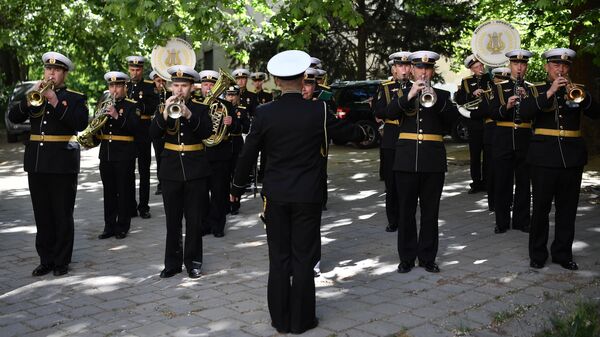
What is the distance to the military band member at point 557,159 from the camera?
7.50 metres

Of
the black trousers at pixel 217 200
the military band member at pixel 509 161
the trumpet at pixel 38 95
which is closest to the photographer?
the trumpet at pixel 38 95

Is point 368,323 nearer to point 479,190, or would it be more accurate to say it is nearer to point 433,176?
point 433,176

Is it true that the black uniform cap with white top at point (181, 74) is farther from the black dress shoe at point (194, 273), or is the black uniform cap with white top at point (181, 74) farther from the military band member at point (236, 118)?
the military band member at point (236, 118)

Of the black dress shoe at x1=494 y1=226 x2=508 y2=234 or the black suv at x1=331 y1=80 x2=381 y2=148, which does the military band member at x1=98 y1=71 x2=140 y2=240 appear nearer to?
the black dress shoe at x1=494 y1=226 x2=508 y2=234

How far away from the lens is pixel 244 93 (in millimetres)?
11984

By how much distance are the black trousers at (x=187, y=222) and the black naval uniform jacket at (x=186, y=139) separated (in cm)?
9

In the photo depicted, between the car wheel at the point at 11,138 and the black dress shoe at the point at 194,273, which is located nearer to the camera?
the black dress shoe at the point at 194,273

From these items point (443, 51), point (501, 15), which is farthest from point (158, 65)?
point (443, 51)

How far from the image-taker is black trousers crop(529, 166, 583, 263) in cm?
762

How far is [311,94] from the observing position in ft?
24.0

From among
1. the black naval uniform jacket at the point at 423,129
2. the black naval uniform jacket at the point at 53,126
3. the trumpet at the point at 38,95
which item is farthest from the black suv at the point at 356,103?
the trumpet at the point at 38,95

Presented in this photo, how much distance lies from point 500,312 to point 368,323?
110cm

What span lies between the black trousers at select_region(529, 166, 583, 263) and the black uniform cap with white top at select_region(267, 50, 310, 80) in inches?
123

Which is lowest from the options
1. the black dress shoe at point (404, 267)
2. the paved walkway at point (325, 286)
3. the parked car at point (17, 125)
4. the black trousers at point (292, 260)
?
the paved walkway at point (325, 286)
